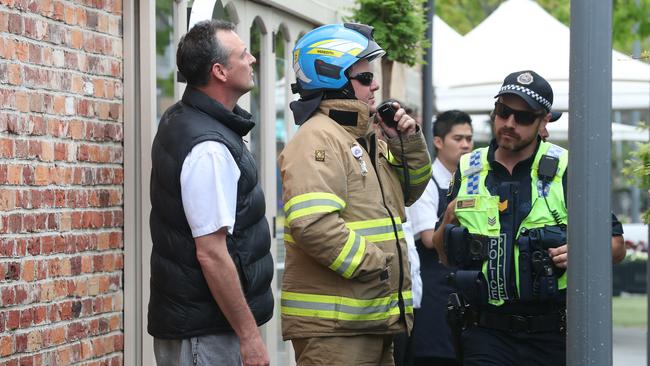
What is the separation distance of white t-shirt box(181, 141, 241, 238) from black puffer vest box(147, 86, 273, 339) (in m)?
0.04

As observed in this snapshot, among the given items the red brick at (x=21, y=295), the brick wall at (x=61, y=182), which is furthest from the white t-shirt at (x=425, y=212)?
the red brick at (x=21, y=295)

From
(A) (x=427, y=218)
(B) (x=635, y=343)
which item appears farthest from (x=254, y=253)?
(B) (x=635, y=343)

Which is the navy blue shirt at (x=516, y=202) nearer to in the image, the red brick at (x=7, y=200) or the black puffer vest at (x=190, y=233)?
the black puffer vest at (x=190, y=233)

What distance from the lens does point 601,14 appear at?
3496 mm

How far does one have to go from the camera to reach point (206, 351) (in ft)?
14.7

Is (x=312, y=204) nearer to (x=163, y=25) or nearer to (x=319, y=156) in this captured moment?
(x=319, y=156)

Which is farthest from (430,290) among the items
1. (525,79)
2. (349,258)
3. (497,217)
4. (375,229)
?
(349,258)

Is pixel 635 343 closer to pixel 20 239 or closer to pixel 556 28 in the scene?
pixel 556 28

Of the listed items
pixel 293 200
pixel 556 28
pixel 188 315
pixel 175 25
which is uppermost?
pixel 556 28

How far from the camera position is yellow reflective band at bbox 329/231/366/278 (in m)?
4.66

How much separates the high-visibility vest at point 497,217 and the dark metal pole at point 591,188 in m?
1.83

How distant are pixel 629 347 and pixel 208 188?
35.7 ft

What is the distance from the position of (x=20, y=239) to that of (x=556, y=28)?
33.6ft

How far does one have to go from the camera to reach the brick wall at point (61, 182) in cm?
475
